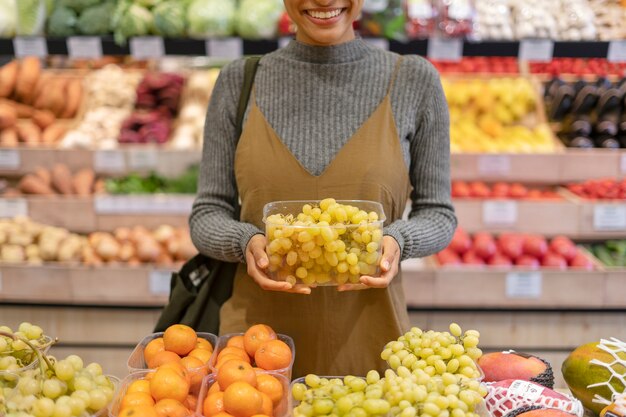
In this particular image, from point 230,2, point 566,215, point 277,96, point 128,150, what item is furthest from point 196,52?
point 566,215

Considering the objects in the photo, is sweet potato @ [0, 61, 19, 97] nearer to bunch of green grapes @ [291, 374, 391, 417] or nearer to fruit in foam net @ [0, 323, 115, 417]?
fruit in foam net @ [0, 323, 115, 417]

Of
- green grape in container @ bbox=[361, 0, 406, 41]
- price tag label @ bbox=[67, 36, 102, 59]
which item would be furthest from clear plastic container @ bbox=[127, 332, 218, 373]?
green grape in container @ bbox=[361, 0, 406, 41]

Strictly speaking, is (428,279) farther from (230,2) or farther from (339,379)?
(339,379)

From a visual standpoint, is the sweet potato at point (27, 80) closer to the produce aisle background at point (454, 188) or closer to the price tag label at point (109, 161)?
the produce aisle background at point (454, 188)

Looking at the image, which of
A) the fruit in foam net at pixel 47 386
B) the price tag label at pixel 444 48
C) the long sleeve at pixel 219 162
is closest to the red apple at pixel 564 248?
the price tag label at pixel 444 48

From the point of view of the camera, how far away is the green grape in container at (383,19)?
2955mm

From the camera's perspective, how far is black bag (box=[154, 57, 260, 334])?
1.65 m

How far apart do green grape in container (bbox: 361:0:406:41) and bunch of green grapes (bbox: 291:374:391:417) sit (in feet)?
7.06

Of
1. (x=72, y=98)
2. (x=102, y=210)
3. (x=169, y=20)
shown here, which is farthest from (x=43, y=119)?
(x=169, y=20)

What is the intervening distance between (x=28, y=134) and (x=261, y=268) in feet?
8.48

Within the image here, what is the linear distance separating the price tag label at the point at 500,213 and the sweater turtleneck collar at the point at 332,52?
1.79 metres

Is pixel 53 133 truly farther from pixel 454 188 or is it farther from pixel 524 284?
pixel 524 284

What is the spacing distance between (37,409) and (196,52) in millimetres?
2048

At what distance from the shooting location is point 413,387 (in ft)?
3.32
